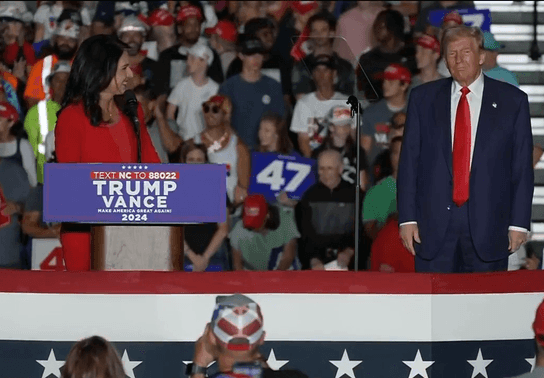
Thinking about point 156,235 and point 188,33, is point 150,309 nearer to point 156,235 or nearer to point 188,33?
point 156,235

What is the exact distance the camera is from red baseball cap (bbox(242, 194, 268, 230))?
10117mm

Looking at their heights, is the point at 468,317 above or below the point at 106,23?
below

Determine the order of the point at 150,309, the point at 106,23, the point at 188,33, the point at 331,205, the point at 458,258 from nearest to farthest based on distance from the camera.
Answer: the point at 150,309
the point at 458,258
the point at 331,205
the point at 188,33
the point at 106,23

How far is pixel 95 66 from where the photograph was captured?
6816 millimetres

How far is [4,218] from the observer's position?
402 inches

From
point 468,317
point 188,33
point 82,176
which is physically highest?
point 188,33

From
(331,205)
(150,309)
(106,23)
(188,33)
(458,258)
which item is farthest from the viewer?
(106,23)

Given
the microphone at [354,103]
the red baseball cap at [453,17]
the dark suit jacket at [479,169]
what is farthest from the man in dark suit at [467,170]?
the red baseball cap at [453,17]

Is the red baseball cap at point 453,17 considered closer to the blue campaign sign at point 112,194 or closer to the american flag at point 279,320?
the american flag at point 279,320

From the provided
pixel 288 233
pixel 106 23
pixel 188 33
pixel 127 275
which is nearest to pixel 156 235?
pixel 127 275

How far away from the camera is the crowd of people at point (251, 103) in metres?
10.2

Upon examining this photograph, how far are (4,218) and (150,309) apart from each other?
13.5 feet

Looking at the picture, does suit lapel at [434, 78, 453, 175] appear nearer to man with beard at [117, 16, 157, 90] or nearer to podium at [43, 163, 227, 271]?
podium at [43, 163, 227, 271]

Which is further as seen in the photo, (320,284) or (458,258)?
(458,258)
